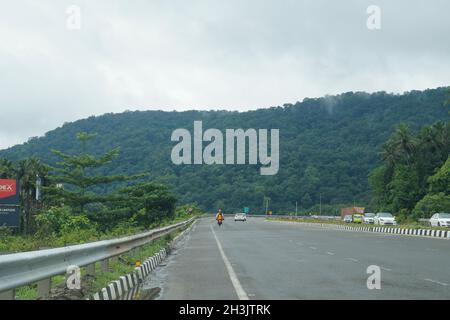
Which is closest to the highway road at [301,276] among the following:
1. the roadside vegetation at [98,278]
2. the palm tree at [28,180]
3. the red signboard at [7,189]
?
Result: the roadside vegetation at [98,278]

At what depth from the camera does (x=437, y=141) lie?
9600 cm

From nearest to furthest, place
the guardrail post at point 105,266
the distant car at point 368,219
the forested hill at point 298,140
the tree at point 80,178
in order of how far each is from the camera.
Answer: the guardrail post at point 105,266 → the tree at point 80,178 → the distant car at point 368,219 → the forested hill at point 298,140

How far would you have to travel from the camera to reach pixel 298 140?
13288cm

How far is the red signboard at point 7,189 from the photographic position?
63312mm

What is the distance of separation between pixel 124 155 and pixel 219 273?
85899mm

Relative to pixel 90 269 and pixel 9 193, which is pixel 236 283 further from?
pixel 9 193

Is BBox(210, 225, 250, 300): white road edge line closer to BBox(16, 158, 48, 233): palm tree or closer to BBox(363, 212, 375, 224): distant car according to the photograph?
BBox(363, 212, 375, 224): distant car

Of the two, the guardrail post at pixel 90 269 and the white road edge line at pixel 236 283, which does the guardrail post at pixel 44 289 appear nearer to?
the guardrail post at pixel 90 269

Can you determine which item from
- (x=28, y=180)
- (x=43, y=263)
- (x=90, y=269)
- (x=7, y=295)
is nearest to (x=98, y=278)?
(x=90, y=269)

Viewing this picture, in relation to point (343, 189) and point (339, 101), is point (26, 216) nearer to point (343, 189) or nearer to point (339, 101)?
point (343, 189)

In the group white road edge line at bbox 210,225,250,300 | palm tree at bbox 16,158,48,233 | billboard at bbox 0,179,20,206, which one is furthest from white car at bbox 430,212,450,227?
palm tree at bbox 16,158,48,233

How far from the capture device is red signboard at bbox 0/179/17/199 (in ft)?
208

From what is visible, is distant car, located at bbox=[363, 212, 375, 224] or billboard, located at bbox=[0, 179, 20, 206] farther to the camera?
distant car, located at bbox=[363, 212, 375, 224]
